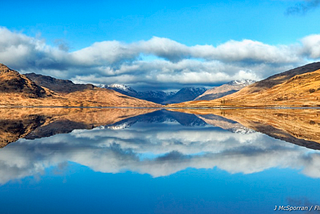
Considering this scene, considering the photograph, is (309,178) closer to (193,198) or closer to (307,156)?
(307,156)

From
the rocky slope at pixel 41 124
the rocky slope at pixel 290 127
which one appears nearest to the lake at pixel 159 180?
the rocky slope at pixel 290 127

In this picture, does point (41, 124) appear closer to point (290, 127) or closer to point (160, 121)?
point (160, 121)

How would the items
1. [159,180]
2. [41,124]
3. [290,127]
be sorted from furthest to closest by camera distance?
1. [41,124]
2. [290,127]
3. [159,180]

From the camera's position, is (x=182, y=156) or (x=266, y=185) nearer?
(x=266, y=185)

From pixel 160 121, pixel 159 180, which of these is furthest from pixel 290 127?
pixel 159 180

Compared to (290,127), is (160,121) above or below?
above

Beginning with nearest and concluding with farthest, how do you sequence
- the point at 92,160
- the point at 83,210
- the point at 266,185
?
Answer: the point at 83,210 → the point at 266,185 → the point at 92,160

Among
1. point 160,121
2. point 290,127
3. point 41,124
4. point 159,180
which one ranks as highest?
point 41,124

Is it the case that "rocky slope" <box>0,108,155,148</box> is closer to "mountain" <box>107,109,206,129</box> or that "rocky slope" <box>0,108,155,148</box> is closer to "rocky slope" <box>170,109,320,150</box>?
"mountain" <box>107,109,206,129</box>

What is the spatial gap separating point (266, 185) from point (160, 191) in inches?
255

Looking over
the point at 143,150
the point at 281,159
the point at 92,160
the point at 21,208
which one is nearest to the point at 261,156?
the point at 281,159

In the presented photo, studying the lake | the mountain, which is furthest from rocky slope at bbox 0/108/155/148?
the lake

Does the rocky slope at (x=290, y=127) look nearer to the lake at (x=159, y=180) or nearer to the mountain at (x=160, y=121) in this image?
the mountain at (x=160, y=121)

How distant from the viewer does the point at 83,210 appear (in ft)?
37.5
